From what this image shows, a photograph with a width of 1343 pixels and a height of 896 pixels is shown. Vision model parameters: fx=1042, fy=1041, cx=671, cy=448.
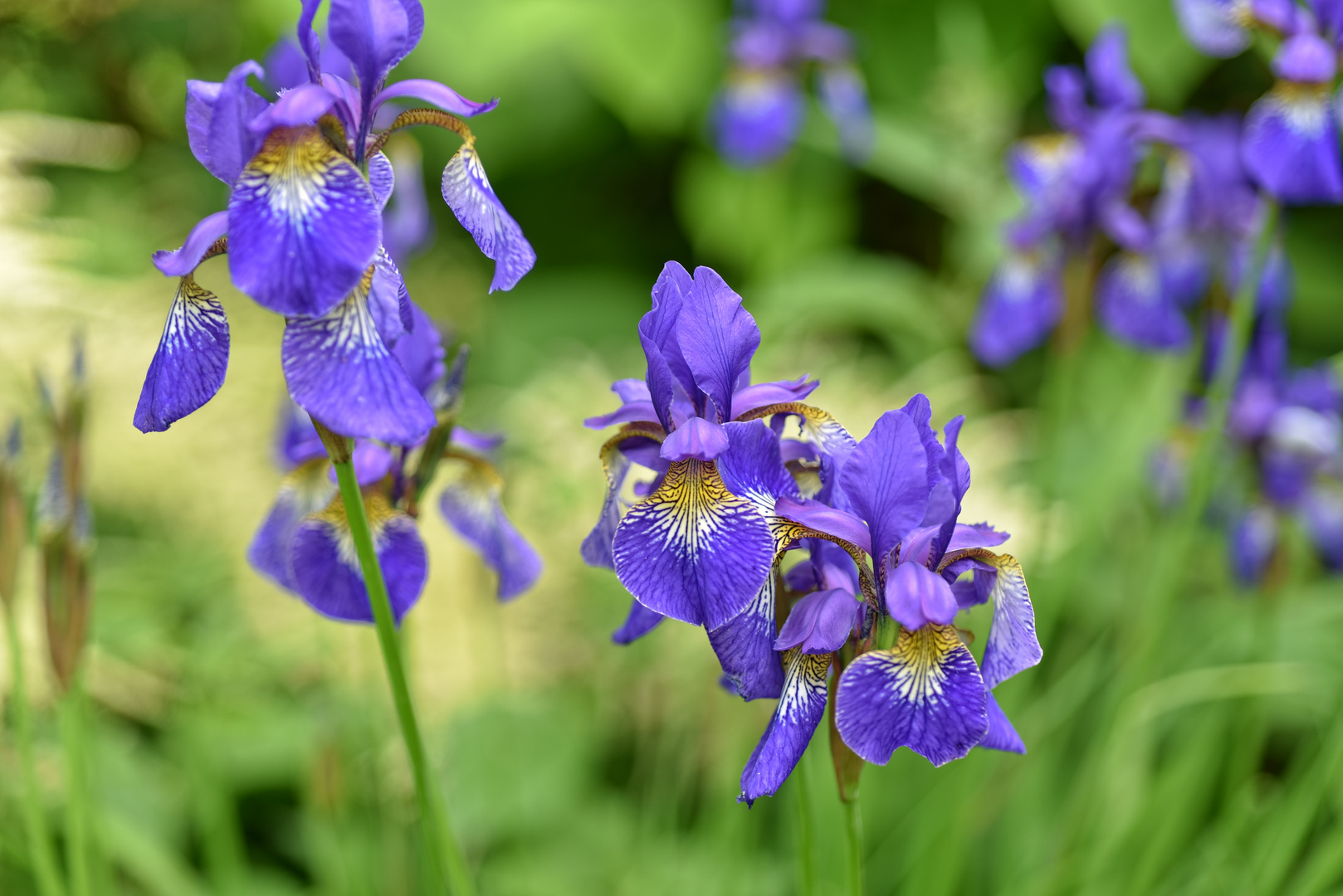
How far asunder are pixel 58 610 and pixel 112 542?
156 cm

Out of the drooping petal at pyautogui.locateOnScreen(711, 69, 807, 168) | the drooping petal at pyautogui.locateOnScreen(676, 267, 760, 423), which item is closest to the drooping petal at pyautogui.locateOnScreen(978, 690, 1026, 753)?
the drooping petal at pyautogui.locateOnScreen(676, 267, 760, 423)

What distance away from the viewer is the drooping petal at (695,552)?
0.49 meters

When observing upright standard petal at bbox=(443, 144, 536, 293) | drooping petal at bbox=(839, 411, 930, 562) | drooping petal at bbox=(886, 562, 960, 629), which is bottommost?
drooping petal at bbox=(886, 562, 960, 629)

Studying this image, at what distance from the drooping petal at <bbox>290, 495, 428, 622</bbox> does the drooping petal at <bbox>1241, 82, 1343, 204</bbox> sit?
83cm

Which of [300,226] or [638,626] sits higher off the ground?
[300,226]

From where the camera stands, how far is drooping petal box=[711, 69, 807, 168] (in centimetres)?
202

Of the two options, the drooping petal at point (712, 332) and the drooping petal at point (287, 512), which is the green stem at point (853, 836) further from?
the drooping petal at point (287, 512)

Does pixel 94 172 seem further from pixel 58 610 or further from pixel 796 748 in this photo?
pixel 796 748

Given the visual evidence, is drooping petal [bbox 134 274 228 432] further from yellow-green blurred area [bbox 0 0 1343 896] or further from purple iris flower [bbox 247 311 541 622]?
yellow-green blurred area [bbox 0 0 1343 896]

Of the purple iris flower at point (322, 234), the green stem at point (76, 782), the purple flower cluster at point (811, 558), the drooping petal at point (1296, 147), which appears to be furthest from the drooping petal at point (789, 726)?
the drooping petal at point (1296, 147)

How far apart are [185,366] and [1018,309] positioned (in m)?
1.10

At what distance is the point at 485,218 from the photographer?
545 millimetres

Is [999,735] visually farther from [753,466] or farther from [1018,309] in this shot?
[1018,309]

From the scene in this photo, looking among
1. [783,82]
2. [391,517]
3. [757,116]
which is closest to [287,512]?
Result: [391,517]
